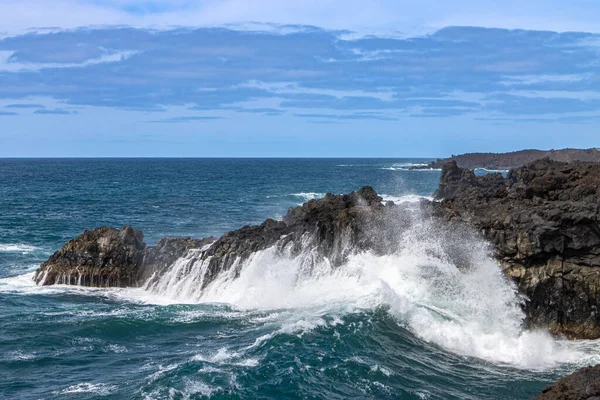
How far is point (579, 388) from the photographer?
11102 millimetres

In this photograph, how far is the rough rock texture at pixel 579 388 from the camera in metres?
10.9

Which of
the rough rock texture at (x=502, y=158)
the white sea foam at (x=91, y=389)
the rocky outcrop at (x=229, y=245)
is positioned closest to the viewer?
the white sea foam at (x=91, y=389)

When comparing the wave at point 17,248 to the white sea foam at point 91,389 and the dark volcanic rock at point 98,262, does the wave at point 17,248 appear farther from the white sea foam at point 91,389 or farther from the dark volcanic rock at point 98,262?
the white sea foam at point 91,389

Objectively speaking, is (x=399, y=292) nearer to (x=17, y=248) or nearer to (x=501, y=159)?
(x=17, y=248)

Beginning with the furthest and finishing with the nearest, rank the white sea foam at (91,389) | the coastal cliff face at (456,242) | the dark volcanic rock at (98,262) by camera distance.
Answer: the dark volcanic rock at (98,262) < the coastal cliff face at (456,242) < the white sea foam at (91,389)

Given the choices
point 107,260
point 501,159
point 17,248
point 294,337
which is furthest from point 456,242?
point 501,159

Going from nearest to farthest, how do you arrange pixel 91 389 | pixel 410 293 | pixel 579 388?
1. pixel 579 388
2. pixel 91 389
3. pixel 410 293

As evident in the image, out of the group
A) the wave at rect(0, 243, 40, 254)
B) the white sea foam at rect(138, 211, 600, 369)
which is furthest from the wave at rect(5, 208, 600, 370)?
the wave at rect(0, 243, 40, 254)

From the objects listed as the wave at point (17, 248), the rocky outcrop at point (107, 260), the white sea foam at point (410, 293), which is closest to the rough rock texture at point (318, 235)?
the white sea foam at point (410, 293)

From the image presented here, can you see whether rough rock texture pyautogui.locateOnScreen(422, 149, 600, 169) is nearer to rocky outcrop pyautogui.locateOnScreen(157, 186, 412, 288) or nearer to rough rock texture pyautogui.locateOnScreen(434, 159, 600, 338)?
rocky outcrop pyautogui.locateOnScreen(157, 186, 412, 288)

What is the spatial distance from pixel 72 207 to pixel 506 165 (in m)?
107

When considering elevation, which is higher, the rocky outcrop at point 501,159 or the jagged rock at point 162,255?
the rocky outcrop at point 501,159

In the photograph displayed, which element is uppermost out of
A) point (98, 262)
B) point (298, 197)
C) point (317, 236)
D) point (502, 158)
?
point (502, 158)

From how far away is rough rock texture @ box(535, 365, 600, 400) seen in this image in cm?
1088
